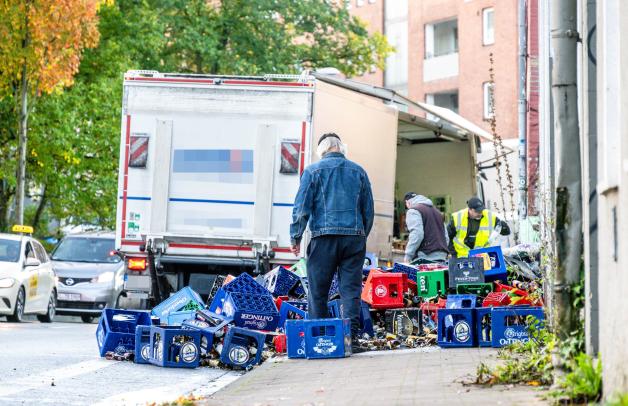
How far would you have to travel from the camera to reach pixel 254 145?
1586 cm

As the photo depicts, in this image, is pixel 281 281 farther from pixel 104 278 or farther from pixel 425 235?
pixel 104 278

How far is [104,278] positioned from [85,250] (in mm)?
1534

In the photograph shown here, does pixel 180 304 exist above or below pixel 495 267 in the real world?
below

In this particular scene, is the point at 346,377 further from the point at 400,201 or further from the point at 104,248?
the point at 104,248

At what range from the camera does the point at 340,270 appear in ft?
37.4

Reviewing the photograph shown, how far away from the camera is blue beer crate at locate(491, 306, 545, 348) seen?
10.8 m

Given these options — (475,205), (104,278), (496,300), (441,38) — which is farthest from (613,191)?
(441,38)

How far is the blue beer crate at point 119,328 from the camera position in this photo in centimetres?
1142

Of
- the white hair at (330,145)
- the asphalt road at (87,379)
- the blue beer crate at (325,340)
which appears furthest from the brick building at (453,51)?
the blue beer crate at (325,340)

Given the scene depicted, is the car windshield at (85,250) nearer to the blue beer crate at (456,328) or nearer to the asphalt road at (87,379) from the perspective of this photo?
the asphalt road at (87,379)

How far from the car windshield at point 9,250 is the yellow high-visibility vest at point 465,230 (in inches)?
323

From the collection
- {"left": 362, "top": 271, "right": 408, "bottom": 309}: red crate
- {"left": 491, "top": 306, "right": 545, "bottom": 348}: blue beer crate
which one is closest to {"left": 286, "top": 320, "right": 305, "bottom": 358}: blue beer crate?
{"left": 491, "top": 306, "right": 545, "bottom": 348}: blue beer crate

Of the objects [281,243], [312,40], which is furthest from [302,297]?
[312,40]

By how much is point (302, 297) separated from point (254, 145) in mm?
2683
